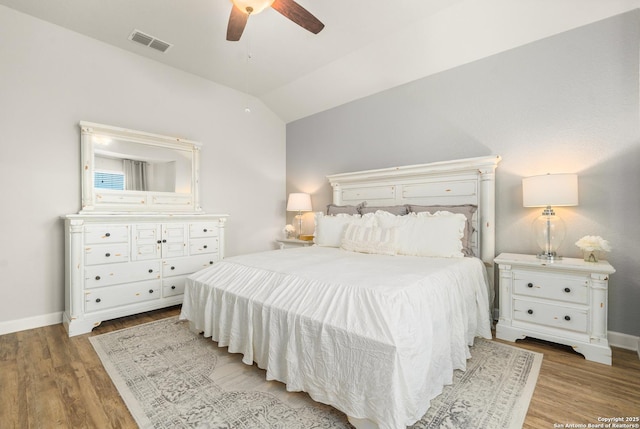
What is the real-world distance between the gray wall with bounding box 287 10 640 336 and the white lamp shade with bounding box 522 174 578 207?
1.15ft

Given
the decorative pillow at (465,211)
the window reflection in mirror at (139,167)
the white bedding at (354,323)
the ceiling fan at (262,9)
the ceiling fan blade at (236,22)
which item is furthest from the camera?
the window reflection in mirror at (139,167)

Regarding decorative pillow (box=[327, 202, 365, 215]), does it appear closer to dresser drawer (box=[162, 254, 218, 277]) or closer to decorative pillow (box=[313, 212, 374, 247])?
decorative pillow (box=[313, 212, 374, 247])

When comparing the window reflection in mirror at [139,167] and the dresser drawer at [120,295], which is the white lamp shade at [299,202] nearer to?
the window reflection in mirror at [139,167]

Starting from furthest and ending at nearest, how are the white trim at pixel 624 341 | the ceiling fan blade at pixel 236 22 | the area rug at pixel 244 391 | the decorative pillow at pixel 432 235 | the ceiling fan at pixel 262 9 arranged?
the decorative pillow at pixel 432 235
the white trim at pixel 624 341
the ceiling fan blade at pixel 236 22
the ceiling fan at pixel 262 9
the area rug at pixel 244 391

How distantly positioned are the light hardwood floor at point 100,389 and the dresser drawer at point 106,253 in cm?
73

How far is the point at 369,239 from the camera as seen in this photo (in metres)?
2.88

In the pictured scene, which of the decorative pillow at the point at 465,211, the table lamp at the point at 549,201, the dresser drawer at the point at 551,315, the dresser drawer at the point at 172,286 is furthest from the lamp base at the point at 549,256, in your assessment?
the dresser drawer at the point at 172,286

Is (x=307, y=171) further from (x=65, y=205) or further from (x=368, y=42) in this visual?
(x=65, y=205)

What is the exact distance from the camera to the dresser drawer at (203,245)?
3412mm

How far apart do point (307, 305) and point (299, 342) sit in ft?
0.66

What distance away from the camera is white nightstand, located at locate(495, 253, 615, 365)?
207cm

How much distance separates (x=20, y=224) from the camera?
8.93ft

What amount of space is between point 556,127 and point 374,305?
8.16 ft

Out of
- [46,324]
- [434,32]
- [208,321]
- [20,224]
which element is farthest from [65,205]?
[434,32]
